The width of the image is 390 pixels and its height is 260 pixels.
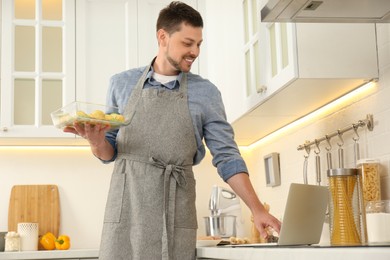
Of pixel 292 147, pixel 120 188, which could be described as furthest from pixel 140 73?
pixel 292 147

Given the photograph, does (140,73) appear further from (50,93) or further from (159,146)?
(50,93)

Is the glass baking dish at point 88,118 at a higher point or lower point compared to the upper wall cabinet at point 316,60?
lower

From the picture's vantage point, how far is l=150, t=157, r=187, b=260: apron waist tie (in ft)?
7.49

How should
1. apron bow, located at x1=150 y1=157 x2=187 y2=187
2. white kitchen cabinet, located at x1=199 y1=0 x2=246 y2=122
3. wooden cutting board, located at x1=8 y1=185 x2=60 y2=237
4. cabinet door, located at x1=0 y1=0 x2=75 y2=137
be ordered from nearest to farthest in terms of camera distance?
apron bow, located at x1=150 y1=157 x2=187 y2=187
white kitchen cabinet, located at x1=199 y1=0 x2=246 y2=122
cabinet door, located at x1=0 y1=0 x2=75 y2=137
wooden cutting board, located at x1=8 y1=185 x2=60 y2=237

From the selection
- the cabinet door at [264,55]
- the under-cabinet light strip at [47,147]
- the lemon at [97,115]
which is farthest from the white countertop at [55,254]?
the lemon at [97,115]

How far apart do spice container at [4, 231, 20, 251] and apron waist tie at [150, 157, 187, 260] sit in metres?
1.52

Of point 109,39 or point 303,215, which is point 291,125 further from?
point 303,215

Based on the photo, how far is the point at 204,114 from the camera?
2.46 meters

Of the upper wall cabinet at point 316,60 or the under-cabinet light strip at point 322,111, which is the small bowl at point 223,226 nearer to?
the under-cabinet light strip at point 322,111

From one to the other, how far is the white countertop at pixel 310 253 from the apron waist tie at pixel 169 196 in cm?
20

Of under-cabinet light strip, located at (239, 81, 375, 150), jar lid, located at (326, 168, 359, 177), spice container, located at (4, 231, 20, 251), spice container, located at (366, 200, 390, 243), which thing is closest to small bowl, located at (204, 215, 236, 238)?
under-cabinet light strip, located at (239, 81, 375, 150)

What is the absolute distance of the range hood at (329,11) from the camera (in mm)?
2041

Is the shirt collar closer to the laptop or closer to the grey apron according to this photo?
the grey apron

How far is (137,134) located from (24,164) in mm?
1839
